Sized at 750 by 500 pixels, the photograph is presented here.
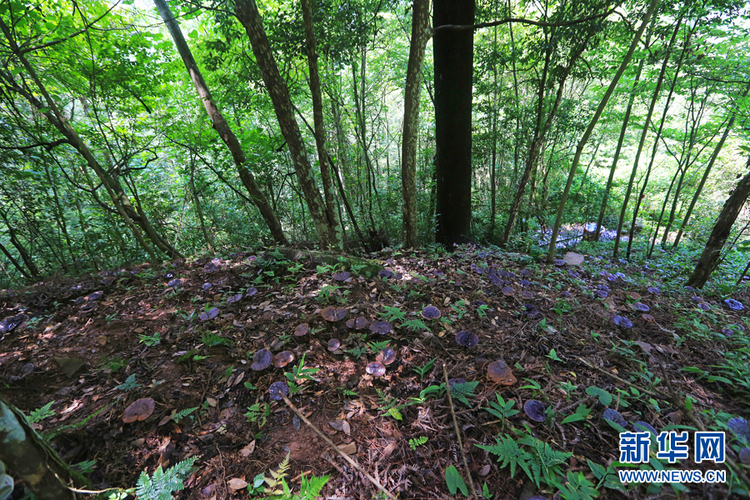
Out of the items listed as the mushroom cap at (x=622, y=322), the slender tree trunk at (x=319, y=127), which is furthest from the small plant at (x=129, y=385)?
the mushroom cap at (x=622, y=322)

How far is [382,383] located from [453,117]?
4.97 meters

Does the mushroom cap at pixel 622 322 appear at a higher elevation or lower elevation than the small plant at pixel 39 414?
lower

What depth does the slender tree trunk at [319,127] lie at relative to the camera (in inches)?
149

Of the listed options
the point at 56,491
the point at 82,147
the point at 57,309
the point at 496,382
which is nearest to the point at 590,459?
the point at 496,382

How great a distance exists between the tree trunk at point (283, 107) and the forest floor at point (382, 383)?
61.6 inches

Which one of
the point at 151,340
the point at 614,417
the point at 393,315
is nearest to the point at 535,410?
the point at 614,417

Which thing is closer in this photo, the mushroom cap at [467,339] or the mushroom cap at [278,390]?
the mushroom cap at [278,390]

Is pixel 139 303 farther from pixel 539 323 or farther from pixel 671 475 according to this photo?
pixel 671 475

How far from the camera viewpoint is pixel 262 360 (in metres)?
2.01

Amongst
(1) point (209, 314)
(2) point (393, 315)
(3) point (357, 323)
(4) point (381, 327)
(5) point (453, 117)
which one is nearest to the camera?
(4) point (381, 327)

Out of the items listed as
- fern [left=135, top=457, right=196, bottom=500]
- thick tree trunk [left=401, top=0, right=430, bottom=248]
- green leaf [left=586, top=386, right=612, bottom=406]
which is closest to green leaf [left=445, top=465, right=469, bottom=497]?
green leaf [left=586, top=386, right=612, bottom=406]

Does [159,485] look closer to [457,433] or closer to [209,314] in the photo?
[457,433]

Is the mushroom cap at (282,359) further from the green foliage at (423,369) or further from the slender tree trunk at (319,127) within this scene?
the slender tree trunk at (319,127)

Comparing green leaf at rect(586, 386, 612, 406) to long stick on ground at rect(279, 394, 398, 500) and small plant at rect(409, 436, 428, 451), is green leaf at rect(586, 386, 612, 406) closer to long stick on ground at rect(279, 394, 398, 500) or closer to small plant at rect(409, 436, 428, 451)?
small plant at rect(409, 436, 428, 451)
